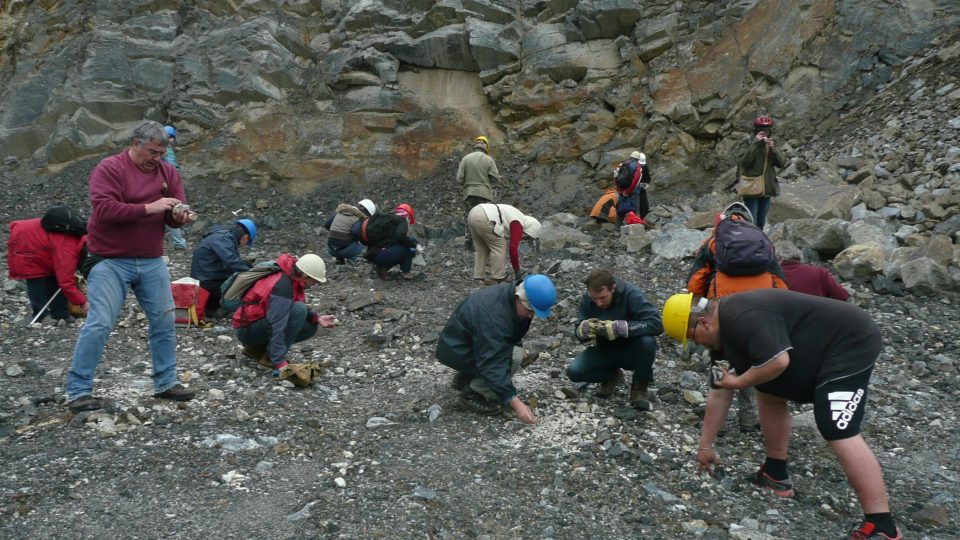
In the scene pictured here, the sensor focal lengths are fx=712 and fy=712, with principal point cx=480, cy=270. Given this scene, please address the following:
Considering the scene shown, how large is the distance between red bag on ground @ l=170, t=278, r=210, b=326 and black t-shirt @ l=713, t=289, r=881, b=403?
5.52m

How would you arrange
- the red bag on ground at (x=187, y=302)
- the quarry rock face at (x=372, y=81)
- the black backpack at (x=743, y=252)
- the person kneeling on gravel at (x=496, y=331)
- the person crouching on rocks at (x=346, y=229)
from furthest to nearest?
1. the quarry rock face at (x=372, y=81)
2. the person crouching on rocks at (x=346, y=229)
3. the red bag on ground at (x=187, y=302)
4. the person kneeling on gravel at (x=496, y=331)
5. the black backpack at (x=743, y=252)

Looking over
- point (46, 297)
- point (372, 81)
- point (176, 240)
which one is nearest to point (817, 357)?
point (46, 297)

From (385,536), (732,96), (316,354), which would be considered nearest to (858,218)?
(732,96)

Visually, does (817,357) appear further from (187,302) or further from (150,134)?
(187,302)

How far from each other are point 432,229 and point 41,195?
297 inches

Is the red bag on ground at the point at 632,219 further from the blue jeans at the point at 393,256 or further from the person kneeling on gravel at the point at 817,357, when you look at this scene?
the person kneeling on gravel at the point at 817,357

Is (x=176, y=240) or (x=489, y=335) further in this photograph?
(x=176, y=240)

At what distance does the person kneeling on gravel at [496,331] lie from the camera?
4.62 meters

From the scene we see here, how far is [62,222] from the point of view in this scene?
7105 millimetres

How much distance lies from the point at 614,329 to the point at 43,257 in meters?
5.82

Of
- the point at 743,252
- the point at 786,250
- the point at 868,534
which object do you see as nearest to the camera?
the point at 868,534

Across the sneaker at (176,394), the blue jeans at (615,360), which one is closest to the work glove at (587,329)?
the blue jeans at (615,360)

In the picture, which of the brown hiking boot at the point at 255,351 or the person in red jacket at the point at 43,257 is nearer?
the brown hiking boot at the point at 255,351

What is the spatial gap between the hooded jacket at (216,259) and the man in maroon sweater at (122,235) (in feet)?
7.74
